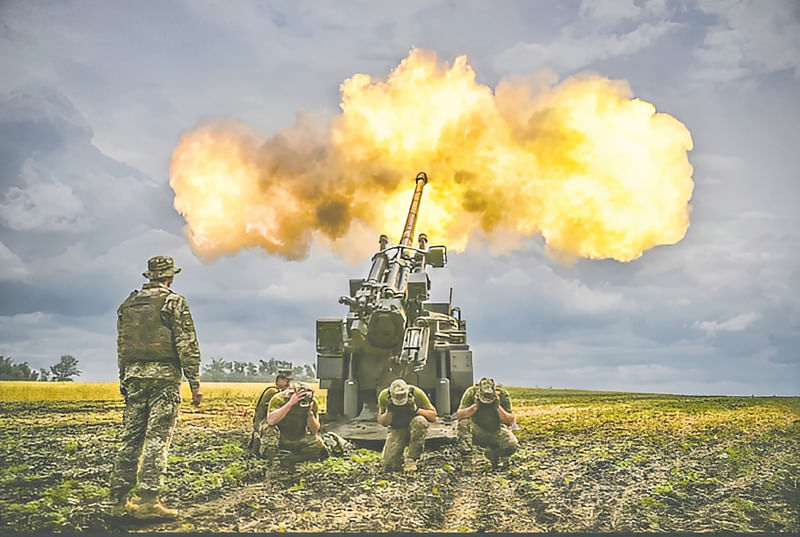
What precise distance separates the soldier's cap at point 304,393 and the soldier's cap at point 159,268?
2.53 meters

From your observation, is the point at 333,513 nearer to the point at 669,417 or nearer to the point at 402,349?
the point at 402,349

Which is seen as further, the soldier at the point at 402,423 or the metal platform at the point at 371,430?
the metal platform at the point at 371,430

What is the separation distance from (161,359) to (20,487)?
8.94 feet

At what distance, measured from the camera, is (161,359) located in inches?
285

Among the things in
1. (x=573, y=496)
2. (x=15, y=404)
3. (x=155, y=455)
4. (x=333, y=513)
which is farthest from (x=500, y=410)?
(x=15, y=404)

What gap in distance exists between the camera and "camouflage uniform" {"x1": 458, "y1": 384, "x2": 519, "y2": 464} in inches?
395

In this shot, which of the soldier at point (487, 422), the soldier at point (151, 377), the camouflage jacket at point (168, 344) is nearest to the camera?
the soldier at point (151, 377)

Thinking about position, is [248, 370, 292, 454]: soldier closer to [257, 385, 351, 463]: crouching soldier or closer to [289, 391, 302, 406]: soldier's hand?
[257, 385, 351, 463]: crouching soldier

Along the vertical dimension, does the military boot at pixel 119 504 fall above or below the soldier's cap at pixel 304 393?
below

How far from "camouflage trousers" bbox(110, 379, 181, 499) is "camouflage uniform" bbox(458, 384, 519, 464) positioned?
4.42m

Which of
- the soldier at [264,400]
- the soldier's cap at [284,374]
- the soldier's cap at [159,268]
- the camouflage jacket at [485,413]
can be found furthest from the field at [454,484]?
the soldier's cap at [159,268]

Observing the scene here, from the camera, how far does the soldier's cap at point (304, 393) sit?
9.20m

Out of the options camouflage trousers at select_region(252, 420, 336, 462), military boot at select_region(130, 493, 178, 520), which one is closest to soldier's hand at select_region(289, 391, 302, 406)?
camouflage trousers at select_region(252, 420, 336, 462)

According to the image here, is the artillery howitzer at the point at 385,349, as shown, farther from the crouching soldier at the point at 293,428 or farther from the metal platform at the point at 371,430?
the crouching soldier at the point at 293,428
